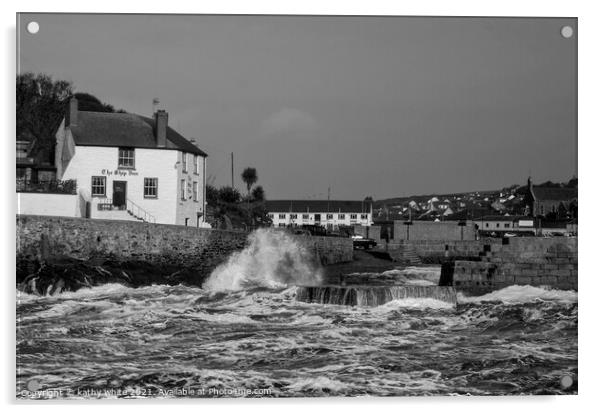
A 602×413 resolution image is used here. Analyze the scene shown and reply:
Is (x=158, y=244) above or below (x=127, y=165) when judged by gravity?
below

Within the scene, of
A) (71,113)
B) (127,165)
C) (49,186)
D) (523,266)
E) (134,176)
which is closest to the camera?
(49,186)

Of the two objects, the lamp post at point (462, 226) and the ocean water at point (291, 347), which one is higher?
the lamp post at point (462, 226)

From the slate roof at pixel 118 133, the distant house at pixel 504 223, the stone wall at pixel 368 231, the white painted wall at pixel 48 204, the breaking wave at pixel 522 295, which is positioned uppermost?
the slate roof at pixel 118 133

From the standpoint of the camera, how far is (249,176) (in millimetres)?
11102

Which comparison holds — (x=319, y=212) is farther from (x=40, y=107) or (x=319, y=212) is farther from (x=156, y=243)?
(x=40, y=107)

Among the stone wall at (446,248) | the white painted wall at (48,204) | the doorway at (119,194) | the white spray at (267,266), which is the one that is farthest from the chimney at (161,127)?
the stone wall at (446,248)

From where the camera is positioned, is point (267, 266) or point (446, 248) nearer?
point (267, 266)

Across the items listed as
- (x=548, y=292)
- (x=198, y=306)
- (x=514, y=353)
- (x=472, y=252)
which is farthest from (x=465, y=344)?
(x=198, y=306)

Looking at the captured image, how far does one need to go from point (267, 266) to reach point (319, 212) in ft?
3.06

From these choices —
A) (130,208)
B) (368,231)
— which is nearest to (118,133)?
(130,208)

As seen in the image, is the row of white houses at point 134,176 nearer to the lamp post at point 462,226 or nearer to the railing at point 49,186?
the railing at point 49,186

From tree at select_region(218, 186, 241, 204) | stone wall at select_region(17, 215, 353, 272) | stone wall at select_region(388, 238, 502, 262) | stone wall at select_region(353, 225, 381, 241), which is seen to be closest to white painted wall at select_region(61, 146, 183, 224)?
stone wall at select_region(17, 215, 353, 272)

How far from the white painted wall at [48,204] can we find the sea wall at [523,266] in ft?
14.8

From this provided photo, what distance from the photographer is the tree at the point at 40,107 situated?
1023 cm
